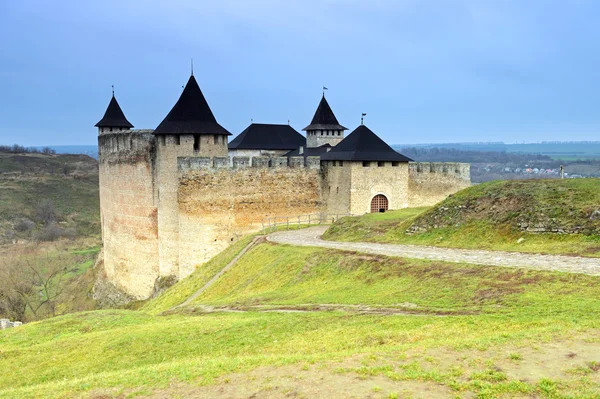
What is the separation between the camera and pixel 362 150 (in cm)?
3281

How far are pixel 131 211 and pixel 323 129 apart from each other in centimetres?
1767

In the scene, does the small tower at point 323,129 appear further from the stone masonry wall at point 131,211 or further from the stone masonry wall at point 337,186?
the stone masonry wall at point 131,211

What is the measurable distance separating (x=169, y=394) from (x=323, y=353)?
9.12 ft

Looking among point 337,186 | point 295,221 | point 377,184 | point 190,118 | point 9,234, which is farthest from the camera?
point 9,234

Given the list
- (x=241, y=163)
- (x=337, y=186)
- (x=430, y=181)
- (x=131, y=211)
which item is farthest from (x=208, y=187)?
(x=430, y=181)

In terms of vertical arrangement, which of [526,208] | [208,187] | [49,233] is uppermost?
[208,187]

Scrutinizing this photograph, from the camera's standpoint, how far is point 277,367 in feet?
33.4

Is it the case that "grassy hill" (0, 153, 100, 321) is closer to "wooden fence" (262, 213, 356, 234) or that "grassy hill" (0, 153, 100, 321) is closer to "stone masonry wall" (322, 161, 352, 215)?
"wooden fence" (262, 213, 356, 234)

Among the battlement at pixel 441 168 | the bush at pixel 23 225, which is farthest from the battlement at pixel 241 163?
the bush at pixel 23 225

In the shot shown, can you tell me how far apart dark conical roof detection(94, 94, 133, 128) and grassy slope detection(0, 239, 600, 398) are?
24082 mm

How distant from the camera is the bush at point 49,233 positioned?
6844 centimetres

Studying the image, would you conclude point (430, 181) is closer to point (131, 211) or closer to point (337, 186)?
point (337, 186)

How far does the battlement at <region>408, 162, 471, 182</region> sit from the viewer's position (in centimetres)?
3541

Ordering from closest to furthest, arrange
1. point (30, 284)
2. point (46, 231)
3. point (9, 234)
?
point (30, 284)
point (9, 234)
point (46, 231)
